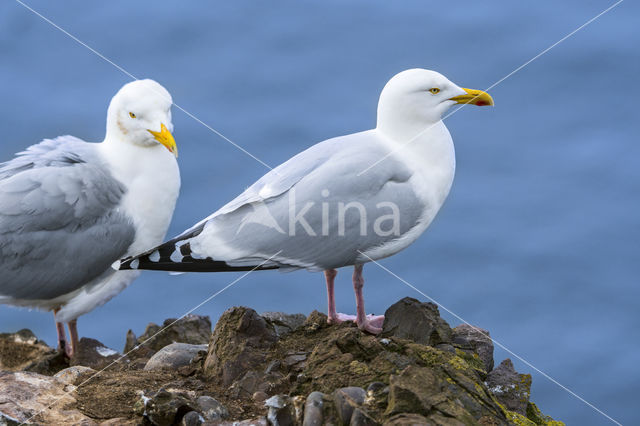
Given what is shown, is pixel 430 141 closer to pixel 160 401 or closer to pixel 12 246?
pixel 160 401

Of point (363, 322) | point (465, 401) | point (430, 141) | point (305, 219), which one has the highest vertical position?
point (430, 141)

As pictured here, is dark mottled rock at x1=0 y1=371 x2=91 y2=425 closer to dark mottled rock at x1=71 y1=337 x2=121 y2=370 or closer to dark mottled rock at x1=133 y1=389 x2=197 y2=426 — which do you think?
dark mottled rock at x1=133 y1=389 x2=197 y2=426

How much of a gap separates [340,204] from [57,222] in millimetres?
1914

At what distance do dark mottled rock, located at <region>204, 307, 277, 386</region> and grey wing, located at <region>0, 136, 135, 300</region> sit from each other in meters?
1.30

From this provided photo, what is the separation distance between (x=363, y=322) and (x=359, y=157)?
1.00m

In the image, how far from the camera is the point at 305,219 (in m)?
5.71

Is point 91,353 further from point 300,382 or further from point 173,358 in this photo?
point 300,382

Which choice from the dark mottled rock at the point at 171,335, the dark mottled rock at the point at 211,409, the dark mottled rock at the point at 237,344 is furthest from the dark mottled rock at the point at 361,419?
the dark mottled rock at the point at 171,335

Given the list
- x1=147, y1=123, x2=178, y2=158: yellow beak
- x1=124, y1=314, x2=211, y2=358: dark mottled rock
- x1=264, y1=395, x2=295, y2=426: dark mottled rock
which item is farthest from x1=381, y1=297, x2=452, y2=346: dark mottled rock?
x1=147, y1=123, x2=178, y2=158: yellow beak

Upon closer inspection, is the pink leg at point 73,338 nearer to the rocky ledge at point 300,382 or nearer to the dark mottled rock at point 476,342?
the rocky ledge at point 300,382

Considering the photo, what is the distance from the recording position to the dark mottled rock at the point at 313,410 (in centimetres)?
444

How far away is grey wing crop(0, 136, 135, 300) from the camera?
20.9 feet

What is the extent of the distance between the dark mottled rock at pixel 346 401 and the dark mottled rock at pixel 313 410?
0.24 feet

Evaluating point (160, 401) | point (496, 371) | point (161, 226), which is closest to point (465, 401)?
point (496, 371)
